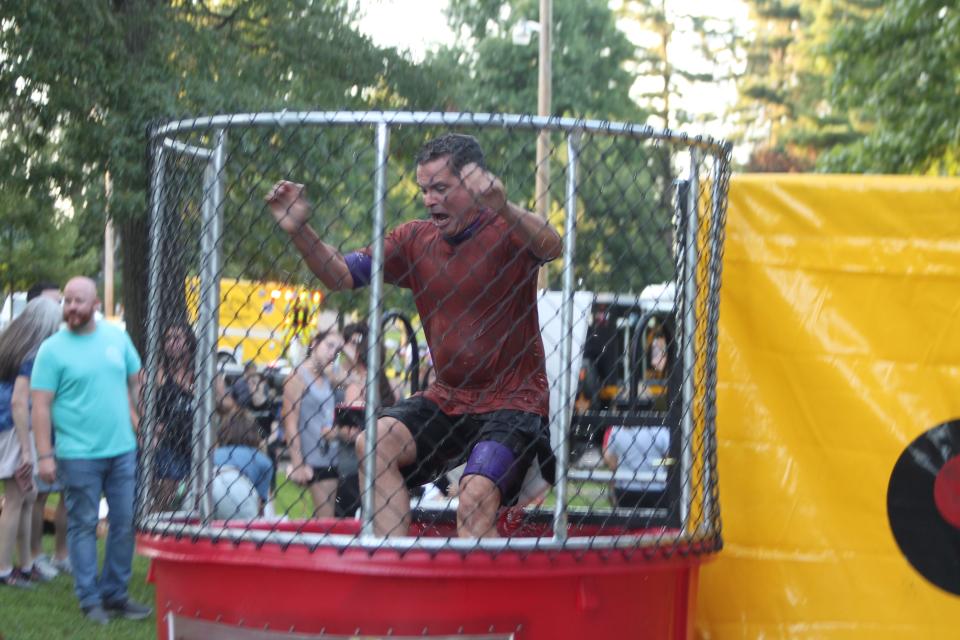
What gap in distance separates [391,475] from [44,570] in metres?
6.20

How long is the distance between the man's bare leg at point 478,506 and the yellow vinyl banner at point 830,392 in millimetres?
1142

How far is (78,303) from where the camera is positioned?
8.12 meters

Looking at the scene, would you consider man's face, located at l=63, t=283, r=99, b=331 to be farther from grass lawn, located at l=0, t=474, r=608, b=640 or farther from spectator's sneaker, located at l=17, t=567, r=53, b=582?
spectator's sneaker, located at l=17, t=567, r=53, b=582

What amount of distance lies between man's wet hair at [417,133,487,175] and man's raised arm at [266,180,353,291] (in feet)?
1.28

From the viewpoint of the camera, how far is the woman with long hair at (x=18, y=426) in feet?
30.2

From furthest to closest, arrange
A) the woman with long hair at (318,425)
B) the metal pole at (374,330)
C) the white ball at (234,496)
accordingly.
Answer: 1. the woman with long hair at (318,425)
2. the white ball at (234,496)
3. the metal pole at (374,330)

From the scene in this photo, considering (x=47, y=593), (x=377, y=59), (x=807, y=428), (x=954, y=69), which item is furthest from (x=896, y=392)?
(x=954, y=69)

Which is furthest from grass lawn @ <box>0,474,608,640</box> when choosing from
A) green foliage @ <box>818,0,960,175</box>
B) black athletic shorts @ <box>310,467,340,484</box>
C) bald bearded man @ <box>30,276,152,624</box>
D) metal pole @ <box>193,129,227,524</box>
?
green foliage @ <box>818,0,960,175</box>

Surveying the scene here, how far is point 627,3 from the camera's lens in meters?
53.1

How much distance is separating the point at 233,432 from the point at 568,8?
38.6 meters

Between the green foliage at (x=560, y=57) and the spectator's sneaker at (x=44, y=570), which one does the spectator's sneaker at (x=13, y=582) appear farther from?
the green foliage at (x=560, y=57)

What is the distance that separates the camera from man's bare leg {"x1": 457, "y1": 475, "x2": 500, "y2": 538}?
4391 mm

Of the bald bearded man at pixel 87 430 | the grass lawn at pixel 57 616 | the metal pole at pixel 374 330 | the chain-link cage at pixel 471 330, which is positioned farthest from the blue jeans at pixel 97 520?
the metal pole at pixel 374 330

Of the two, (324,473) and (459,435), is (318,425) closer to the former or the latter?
(324,473)
